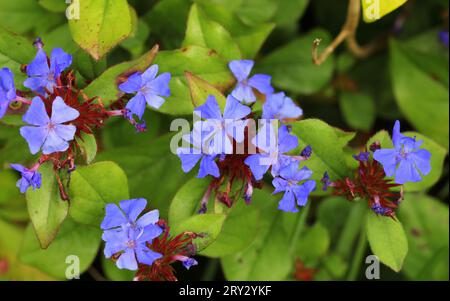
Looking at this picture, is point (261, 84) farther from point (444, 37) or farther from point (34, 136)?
point (444, 37)

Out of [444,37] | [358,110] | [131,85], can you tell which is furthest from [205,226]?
[444,37]

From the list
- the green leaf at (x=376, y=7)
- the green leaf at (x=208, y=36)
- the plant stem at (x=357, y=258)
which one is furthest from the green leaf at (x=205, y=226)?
the plant stem at (x=357, y=258)

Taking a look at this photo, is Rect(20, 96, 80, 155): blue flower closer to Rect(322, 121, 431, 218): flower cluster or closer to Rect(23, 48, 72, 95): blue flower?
Rect(23, 48, 72, 95): blue flower

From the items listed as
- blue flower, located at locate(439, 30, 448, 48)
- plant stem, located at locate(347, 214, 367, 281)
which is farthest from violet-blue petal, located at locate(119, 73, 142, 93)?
blue flower, located at locate(439, 30, 448, 48)

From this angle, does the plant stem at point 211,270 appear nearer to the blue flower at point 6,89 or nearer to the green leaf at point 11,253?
the green leaf at point 11,253

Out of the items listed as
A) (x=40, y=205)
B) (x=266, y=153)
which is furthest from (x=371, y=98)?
(x=40, y=205)
